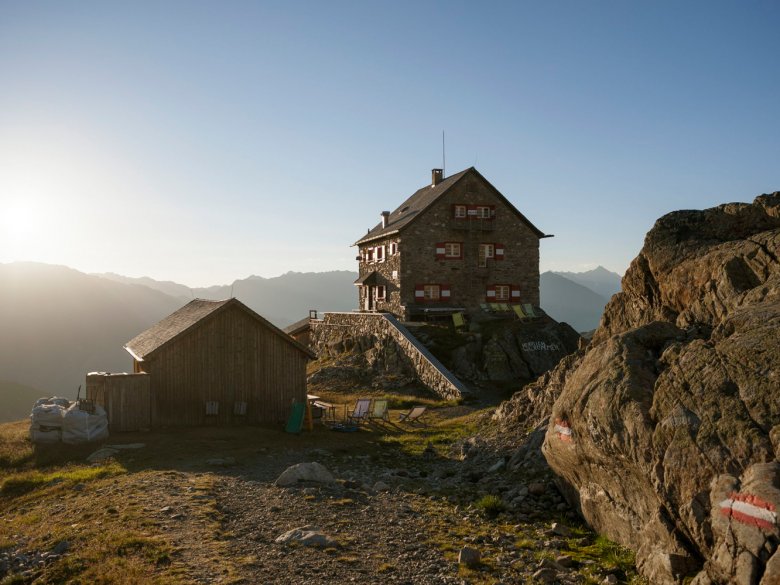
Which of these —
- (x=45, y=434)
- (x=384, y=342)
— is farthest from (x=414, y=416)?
(x=45, y=434)

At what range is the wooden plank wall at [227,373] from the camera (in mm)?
23312

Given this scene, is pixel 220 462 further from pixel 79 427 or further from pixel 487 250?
pixel 487 250

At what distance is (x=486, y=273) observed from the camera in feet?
151

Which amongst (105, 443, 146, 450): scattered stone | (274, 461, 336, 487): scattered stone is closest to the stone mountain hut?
(105, 443, 146, 450): scattered stone

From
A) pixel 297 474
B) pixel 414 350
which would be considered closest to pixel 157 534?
pixel 297 474

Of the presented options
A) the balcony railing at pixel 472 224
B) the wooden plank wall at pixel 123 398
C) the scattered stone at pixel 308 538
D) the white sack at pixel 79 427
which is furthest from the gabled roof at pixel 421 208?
the scattered stone at pixel 308 538

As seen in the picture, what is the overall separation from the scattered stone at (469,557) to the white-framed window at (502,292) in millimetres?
37289

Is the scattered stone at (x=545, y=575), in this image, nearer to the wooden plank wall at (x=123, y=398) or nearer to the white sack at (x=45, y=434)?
the wooden plank wall at (x=123, y=398)

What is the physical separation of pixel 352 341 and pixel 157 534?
33.4 m

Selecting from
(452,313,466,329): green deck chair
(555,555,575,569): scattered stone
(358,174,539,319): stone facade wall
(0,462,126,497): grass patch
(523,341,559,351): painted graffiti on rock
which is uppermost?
(358,174,539,319): stone facade wall

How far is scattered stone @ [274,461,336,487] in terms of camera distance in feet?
49.1

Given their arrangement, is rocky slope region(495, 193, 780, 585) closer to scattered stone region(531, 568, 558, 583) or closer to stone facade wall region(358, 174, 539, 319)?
scattered stone region(531, 568, 558, 583)

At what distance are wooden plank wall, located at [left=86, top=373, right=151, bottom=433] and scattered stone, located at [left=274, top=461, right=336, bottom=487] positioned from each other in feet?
32.0

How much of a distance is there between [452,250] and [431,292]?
3.54 meters
